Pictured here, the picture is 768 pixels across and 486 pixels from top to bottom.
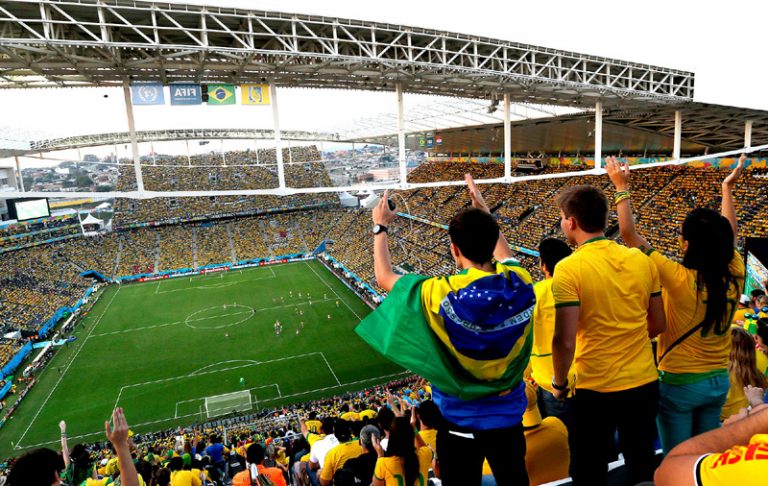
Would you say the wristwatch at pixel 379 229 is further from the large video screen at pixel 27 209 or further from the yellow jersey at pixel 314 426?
the large video screen at pixel 27 209

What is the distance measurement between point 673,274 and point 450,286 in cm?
149

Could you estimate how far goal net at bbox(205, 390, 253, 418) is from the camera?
58.2 ft

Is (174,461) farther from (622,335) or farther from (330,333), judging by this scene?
Result: (330,333)

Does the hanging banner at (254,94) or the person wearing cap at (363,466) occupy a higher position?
the hanging banner at (254,94)

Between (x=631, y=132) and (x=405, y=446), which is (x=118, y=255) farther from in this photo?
(x=405, y=446)

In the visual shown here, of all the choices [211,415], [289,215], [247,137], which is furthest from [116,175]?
[211,415]

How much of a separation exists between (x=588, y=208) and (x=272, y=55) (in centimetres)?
1240

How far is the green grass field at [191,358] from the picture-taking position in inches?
722

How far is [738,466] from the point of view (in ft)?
3.89

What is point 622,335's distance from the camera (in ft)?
8.33

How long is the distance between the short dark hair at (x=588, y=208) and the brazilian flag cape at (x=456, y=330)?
619mm

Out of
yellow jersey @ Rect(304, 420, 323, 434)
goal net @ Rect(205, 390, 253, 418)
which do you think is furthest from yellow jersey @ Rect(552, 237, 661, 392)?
goal net @ Rect(205, 390, 253, 418)

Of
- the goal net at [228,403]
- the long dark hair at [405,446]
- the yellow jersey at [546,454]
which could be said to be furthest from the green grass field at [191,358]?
the yellow jersey at [546,454]

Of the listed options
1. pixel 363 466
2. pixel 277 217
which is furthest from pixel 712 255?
pixel 277 217
